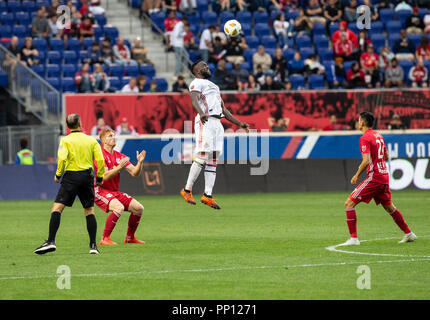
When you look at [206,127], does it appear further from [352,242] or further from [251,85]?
[251,85]

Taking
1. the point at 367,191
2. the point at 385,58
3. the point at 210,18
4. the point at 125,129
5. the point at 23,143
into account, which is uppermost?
the point at 210,18

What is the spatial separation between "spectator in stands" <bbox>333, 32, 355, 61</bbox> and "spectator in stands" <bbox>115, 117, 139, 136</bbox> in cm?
896

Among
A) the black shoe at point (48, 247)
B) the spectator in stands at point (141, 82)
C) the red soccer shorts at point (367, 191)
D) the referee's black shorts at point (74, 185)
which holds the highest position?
the spectator in stands at point (141, 82)

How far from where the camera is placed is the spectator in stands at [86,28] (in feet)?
107

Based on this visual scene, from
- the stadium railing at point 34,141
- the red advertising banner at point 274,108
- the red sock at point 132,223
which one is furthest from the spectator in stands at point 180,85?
the red sock at point 132,223

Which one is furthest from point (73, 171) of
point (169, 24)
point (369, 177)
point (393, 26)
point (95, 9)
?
point (393, 26)

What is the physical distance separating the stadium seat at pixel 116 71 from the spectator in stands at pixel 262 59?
15.2ft

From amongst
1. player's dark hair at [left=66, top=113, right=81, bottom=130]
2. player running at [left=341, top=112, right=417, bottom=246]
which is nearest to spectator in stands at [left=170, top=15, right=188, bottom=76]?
player running at [left=341, top=112, right=417, bottom=246]

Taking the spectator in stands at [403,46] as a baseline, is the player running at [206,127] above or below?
below

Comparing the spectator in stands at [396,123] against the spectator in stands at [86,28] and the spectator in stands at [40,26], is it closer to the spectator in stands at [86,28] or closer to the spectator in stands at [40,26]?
the spectator in stands at [86,28]

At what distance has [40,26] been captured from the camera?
32.0 metres

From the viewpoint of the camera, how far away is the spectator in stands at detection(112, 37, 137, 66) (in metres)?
31.8

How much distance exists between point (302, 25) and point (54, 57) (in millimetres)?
9569

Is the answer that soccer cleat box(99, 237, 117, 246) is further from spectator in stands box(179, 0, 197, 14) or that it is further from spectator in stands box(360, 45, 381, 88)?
spectator in stands box(179, 0, 197, 14)
